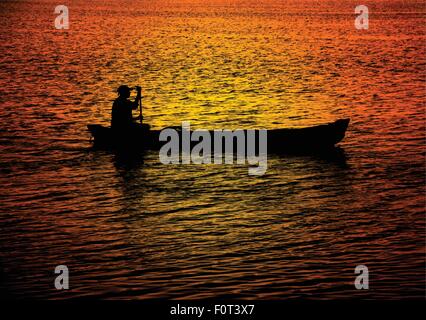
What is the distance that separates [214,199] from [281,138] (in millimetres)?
5226

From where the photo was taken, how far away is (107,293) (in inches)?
554

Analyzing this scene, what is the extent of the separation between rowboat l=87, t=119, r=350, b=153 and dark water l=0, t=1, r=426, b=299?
1.71 feet

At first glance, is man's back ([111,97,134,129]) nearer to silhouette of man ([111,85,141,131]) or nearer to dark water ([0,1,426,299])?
silhouette of man ([111,85,141,131])

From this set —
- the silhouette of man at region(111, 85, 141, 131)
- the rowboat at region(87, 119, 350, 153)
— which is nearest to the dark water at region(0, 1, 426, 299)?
the rowboat at region(87, 119, 350, 153)

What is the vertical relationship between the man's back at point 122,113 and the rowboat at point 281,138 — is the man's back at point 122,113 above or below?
above

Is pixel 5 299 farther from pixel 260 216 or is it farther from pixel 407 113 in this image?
pixel 407 113

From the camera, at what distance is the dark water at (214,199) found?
1494 cm

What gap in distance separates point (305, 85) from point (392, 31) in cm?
5358

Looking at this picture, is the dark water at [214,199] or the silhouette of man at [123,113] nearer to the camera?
the dark water at [214,199]

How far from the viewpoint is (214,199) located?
808 inches

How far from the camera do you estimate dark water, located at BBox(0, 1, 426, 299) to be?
14.9 metres

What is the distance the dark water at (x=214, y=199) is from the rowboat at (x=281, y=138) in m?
0.52

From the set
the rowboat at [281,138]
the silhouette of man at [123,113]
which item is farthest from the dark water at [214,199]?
the silhouette of man at [123,113]

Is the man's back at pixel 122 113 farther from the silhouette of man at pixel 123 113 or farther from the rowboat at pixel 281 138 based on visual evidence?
the rowboat at pixel 281 138
